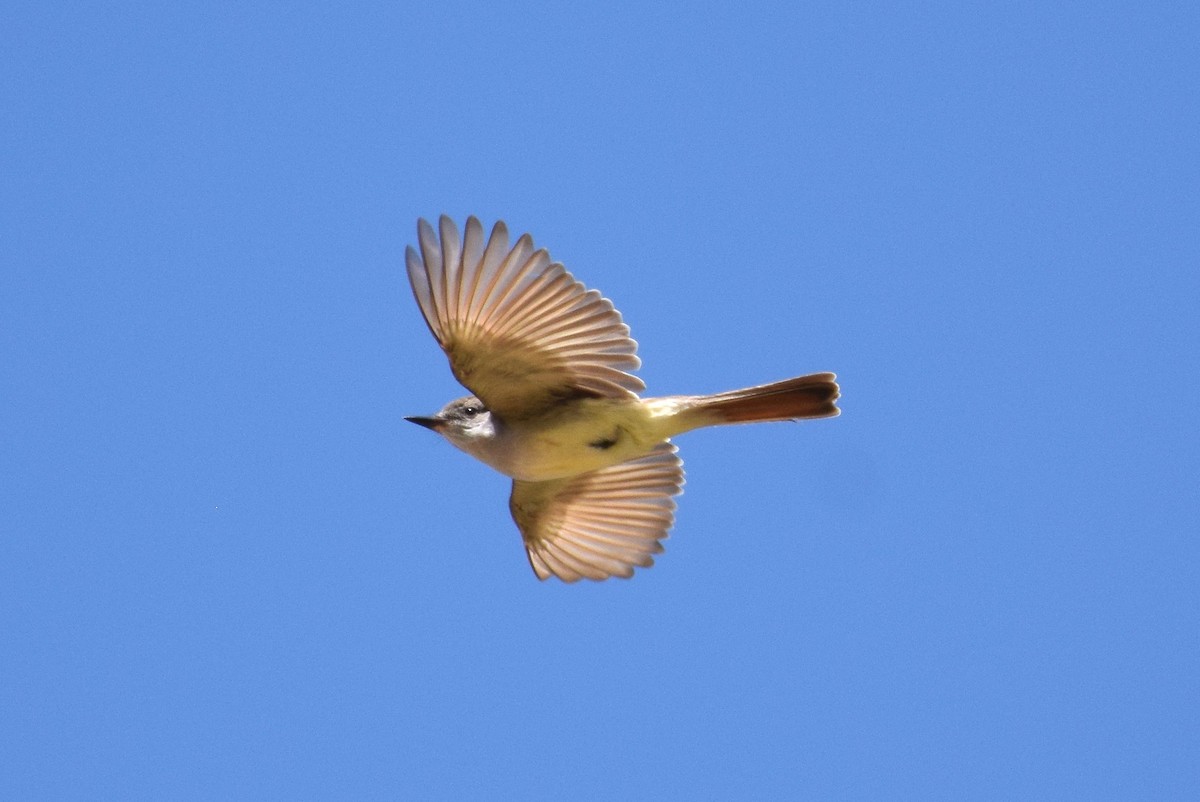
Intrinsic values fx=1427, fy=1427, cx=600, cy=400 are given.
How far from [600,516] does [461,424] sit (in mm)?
1587

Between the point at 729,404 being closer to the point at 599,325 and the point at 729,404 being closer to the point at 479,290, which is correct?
the point at 599,325

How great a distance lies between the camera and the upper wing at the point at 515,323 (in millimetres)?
8117

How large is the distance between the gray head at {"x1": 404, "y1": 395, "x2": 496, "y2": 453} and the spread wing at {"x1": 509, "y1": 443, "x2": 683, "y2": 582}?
1.06 meters

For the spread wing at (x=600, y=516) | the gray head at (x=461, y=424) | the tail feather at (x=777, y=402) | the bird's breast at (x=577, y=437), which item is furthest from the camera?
the spread wing at (x=600, y=516)

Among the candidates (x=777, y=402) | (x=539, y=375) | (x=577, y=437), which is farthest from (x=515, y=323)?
(x=777, y=402)

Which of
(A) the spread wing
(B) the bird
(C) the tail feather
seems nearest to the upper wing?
(B) the bird

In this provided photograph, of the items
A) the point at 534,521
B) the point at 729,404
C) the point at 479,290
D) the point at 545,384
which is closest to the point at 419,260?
the point at 479,290

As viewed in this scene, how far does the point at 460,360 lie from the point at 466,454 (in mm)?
730

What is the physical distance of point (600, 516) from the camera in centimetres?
1005

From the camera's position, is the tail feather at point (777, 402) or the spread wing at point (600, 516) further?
the spread wing at point (600, 516)

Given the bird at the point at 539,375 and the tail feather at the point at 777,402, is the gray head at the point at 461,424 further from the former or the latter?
the tail feather at the point at 777,402

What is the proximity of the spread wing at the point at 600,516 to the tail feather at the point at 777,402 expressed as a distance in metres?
1.61

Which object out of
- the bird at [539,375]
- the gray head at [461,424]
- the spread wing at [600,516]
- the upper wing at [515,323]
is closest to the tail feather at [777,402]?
the bird at [539,375]

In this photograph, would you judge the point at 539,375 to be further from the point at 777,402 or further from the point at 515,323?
the point at 777,402
